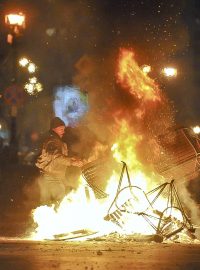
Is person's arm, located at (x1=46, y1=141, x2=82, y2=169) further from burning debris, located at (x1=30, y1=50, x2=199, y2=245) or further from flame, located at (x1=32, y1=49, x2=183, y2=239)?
flame, located at (x1=32, y1=49, x2=183, y2=239)

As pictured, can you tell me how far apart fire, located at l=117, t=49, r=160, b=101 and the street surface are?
4255 mm

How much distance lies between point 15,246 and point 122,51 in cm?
596

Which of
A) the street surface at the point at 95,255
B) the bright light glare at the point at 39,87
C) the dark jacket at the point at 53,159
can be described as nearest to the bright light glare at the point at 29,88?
the bright light glare at the point at 39,87

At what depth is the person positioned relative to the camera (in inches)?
423

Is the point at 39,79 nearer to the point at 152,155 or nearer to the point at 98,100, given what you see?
the point at 98,100

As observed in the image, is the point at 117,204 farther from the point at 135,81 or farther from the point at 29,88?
the point at 29,88

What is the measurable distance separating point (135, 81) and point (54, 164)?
275 cm

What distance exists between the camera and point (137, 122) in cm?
1180

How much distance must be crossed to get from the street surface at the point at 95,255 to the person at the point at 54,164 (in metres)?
2.14

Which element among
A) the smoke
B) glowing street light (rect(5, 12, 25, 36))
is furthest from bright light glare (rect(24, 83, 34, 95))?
the smoke

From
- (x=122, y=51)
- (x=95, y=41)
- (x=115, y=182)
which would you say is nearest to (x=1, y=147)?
(x=95, y=41)

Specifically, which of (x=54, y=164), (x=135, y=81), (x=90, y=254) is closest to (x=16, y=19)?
(x=135, y=81)

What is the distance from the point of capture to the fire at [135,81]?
12148 mm

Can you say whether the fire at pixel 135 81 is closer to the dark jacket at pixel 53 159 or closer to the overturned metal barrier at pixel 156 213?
the dark jacket at pixel 53 159
